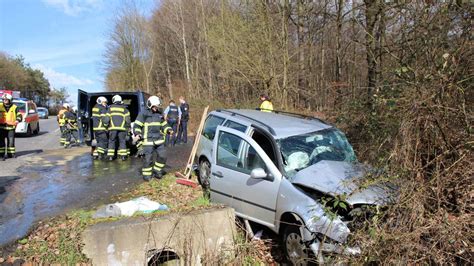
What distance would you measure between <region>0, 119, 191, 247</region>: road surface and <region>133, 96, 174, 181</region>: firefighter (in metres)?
0.56

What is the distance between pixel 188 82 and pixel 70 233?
81.8ft

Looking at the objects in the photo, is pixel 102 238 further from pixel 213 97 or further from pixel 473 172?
pixel 213 97

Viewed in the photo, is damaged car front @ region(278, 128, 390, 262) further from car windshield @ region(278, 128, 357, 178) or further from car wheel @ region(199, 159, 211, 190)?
car wheel @ region(199, 159, 211, 190)

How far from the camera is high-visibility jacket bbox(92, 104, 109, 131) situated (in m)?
11.1

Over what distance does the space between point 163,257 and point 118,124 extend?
611 centimetres

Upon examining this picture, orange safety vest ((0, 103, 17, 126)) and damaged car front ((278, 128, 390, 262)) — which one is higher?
orange safety vest ((0, 103, 17, 126))

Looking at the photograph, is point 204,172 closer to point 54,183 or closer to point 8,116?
point 54,183

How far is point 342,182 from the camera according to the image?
15.7 feet

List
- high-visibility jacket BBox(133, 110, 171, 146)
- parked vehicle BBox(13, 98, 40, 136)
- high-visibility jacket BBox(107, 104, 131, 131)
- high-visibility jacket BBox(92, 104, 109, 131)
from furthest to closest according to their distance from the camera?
parked vehicle BBox(13, 98, 40, 136) < high-visibility jacket BBox(92, 104, 109, 131) < high-visibility jacket BBox(107, 104, 131, 131) < high-visibility jacket BBox(133, 110, 171, 146)

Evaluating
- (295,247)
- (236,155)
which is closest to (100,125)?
(236,155)

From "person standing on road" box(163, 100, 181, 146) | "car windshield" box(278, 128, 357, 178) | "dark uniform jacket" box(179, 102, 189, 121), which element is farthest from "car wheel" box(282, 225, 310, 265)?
"dark uniform jacket" box(179, 102, 189, 121)

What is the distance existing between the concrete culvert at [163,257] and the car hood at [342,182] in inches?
81.4

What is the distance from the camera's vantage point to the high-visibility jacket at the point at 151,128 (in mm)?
8688

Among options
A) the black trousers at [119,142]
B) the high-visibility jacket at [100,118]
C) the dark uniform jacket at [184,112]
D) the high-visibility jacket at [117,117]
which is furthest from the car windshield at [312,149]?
the dark uniform jacket at [184,112]
